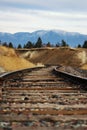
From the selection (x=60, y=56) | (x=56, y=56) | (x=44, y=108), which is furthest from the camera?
(x=56, y=56)

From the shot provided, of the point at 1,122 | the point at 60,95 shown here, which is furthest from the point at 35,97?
the point at 1,122

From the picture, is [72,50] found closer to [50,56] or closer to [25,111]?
[50,56]

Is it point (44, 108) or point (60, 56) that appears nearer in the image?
point (44, 108)

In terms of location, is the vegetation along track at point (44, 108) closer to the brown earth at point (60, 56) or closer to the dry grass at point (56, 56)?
the brown earth at point (60, 56)

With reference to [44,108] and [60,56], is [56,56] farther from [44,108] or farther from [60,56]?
[44,108]

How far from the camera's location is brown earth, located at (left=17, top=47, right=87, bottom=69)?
9288 cm

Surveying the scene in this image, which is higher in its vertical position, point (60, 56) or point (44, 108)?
point (44, 108)

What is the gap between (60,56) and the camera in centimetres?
9744

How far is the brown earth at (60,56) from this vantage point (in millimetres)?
92881

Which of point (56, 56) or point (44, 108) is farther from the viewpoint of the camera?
point (56, 56)

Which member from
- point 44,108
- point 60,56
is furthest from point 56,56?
point 44,108

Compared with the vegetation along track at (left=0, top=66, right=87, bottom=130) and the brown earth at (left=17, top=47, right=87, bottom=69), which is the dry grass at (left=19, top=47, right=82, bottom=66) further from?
the vegetation along track at (left=0, top=66, right=87, bottom=130)

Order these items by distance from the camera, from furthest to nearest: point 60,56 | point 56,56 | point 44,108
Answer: point 56,56, point 60,56, point 44,108

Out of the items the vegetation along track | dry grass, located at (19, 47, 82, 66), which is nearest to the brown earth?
dry grass, located at (19, 47, 82, 66)
